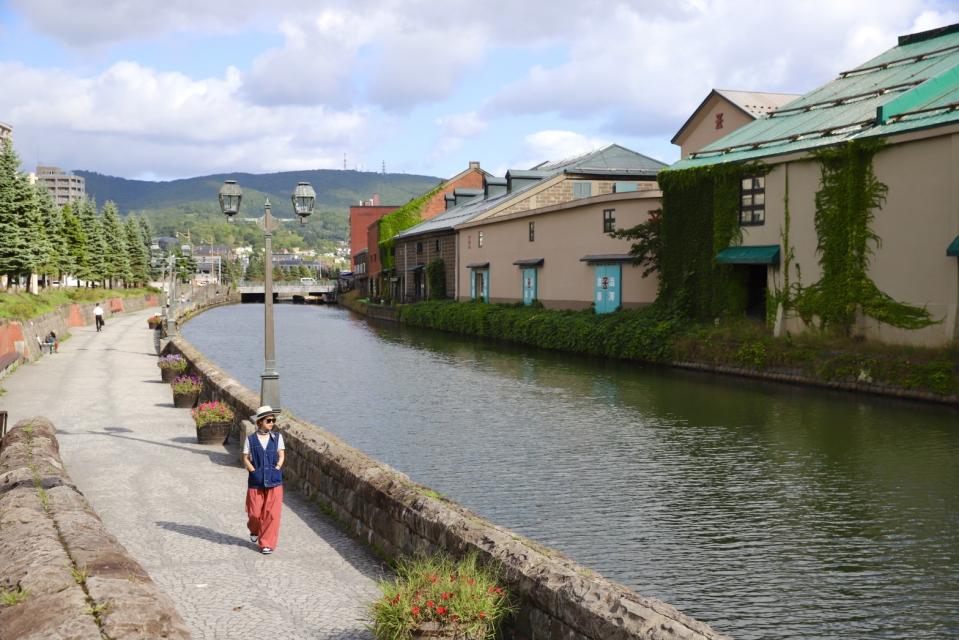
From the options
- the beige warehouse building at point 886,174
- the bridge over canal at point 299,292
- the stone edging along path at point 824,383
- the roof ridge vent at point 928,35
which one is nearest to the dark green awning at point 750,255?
the beige warehouse building at point 886,174

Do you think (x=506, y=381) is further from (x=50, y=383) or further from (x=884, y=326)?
(x=50, y=383)

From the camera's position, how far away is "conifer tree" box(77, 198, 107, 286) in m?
81.1

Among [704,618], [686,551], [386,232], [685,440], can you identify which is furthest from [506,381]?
[386,232]

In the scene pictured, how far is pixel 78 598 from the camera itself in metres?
6.08

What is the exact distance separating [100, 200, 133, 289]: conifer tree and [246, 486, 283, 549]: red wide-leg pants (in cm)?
8569

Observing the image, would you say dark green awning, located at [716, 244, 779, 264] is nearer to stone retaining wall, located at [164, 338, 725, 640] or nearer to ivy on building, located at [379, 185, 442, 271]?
stone retaining wall, located at [164, 338, 725, 640]

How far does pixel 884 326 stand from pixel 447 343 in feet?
82.3

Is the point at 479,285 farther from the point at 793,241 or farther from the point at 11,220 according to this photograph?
the point at 793,241

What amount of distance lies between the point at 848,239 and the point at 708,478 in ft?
53.7

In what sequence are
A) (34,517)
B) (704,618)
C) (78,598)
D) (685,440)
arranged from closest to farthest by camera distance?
(78,598) → (34,517) → (704,618) → (685,440)

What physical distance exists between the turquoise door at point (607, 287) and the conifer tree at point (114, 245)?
62422 mm

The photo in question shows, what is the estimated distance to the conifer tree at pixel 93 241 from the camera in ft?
266

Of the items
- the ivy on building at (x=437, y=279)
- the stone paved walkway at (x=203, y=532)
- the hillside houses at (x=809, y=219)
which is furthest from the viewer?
the ivy on building at (x=437, y=279)

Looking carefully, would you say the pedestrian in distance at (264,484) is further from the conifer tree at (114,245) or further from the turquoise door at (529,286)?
the conifer tree at (114,245)
